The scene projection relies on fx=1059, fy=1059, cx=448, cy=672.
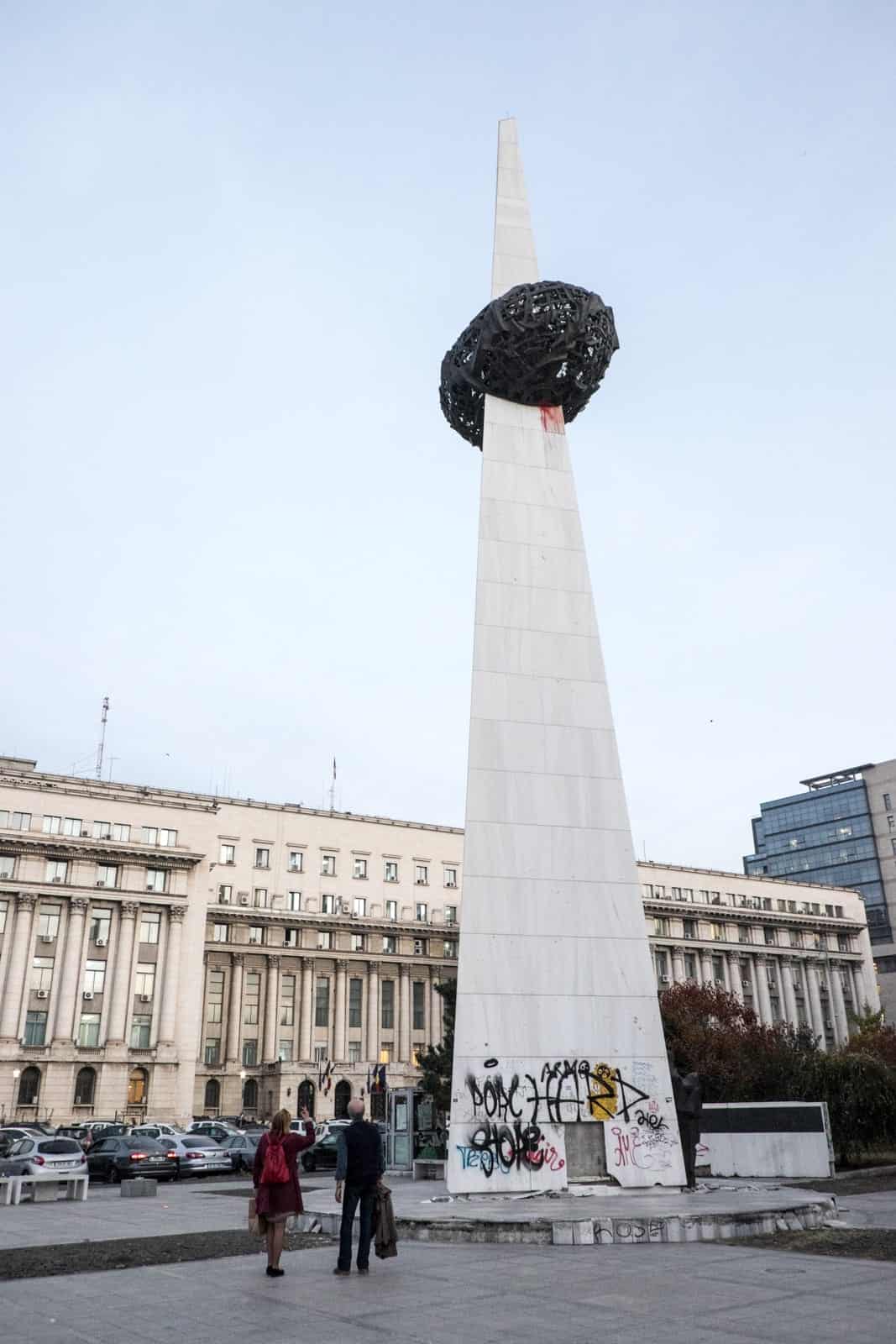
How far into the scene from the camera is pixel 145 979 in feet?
222

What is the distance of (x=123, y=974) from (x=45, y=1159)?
4235cm

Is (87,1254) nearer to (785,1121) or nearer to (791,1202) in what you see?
(791,1202)

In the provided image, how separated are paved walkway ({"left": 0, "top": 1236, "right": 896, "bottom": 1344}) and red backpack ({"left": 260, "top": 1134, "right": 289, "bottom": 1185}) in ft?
3.00

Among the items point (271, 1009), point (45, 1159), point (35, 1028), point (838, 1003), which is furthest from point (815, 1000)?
point (45, 1159)

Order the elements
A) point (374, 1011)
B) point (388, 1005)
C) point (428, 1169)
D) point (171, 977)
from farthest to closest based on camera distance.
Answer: point (388, 1005)
point (374, 1011)
point (171, 977)
point (428, 1169)

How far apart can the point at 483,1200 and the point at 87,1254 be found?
6306 millimetres

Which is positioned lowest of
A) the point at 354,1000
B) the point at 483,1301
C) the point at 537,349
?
the point at 483,1301

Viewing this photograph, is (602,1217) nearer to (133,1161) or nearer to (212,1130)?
(133,1161)

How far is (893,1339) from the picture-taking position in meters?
7.45

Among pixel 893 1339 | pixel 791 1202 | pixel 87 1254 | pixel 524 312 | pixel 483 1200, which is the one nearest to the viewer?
pixel 893 1339

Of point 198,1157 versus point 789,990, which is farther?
point 789,990

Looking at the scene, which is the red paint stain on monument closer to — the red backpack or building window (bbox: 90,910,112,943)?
the red backpack

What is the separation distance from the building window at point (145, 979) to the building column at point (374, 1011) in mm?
19678

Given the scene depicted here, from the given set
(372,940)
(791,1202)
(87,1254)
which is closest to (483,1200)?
(791,1202)
